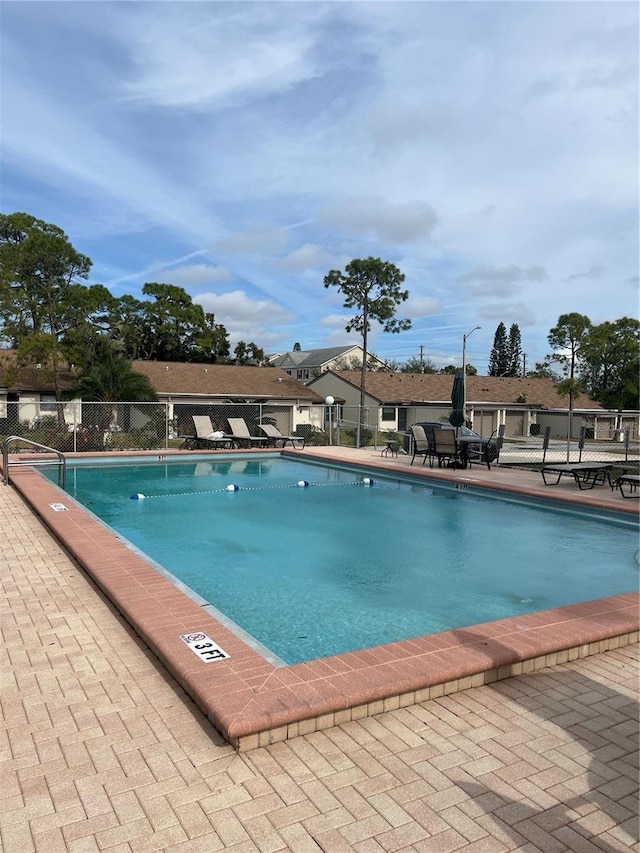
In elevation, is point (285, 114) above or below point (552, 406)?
above

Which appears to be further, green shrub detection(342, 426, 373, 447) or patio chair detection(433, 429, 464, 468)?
green shrub detection(342, 426, 373, 447)

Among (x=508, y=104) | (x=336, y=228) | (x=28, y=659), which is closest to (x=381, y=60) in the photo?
(x=508, y=104)

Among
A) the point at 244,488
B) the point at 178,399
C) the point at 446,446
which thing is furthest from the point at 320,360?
the point at 244,488

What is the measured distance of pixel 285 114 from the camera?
13227mm

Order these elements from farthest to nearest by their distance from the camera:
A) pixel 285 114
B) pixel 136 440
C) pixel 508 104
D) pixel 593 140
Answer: pixel 136 440
pixel 285 114
pixel 508 104
pixel 593 140

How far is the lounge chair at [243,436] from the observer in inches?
764

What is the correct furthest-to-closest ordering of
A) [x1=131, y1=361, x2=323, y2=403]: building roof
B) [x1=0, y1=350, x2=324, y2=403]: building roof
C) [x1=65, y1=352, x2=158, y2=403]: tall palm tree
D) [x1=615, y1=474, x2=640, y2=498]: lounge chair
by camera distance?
[x1=131, y1=361, x2=323, y2=403]: building roof < [x1=0, y1=350, x2=324, y2=403]: building roof < [x1=65, y1=352, x2=158, y2=403]: tall palm tree < [x1=615, y1=474, x2=640, y2=498]: lounge chair

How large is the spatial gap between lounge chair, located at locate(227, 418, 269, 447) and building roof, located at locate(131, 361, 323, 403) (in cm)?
957

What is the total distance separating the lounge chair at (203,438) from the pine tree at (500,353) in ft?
218

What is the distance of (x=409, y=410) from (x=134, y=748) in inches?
1394

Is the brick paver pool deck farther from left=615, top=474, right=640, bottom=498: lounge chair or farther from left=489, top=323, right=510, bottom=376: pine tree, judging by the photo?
left=489, top=323, right=510, bottom=376: pine tree

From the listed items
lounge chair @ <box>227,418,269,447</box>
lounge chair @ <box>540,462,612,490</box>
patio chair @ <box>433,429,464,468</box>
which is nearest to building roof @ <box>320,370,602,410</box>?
lounge chair @ <box>227,418,269,447</box>

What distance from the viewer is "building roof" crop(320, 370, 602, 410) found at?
3763 centimetres

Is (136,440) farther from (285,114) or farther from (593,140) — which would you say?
(593,140)
